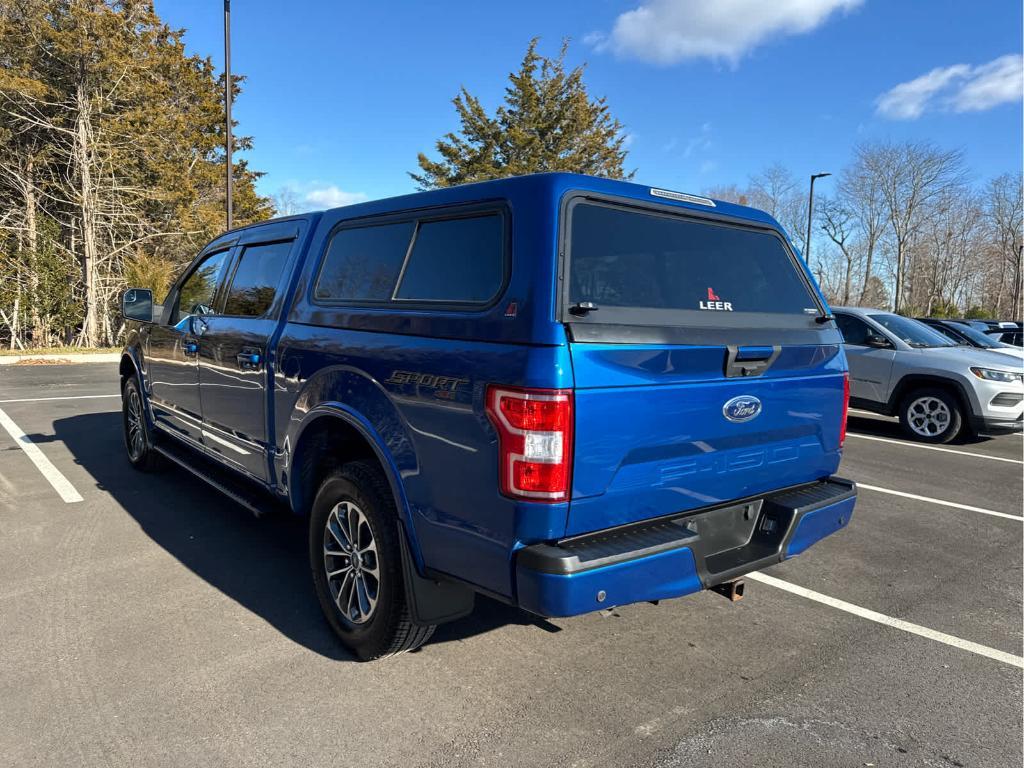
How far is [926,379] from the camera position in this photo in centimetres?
881

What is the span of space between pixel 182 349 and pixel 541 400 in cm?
354

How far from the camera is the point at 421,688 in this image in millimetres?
2840

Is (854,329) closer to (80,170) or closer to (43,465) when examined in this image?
(43,465)

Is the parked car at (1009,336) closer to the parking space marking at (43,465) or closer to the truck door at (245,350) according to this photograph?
the truck door at (245,350)

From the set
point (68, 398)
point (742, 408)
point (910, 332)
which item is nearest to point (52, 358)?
point (68, 398)

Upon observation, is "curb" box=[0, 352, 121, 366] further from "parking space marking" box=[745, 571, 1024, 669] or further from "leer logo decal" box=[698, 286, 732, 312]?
"leer logo decal" box=[698, 286, 732, 312]

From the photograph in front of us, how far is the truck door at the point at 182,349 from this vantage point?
15.3 ft

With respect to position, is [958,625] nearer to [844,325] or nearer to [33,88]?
[844,325]

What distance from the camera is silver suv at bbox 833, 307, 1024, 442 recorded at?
331 inches

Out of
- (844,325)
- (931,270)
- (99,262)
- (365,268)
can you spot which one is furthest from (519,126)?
(931,270)

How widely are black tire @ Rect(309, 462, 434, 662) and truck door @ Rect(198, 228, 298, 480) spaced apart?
0.74m

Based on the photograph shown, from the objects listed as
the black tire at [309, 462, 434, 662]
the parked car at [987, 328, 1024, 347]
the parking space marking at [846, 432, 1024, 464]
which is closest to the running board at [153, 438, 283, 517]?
the black tire at [309, 462, 434, 662]

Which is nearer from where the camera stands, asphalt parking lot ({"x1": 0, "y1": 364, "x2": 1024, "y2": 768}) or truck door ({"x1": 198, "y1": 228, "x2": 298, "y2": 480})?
asphalt parking lot ({"x1": 0, "y1": 364, "x2": 1024, "y2": 768})

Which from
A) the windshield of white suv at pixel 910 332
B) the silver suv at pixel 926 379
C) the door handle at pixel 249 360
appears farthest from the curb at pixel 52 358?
the windshield of white suv at pixel 910 332
